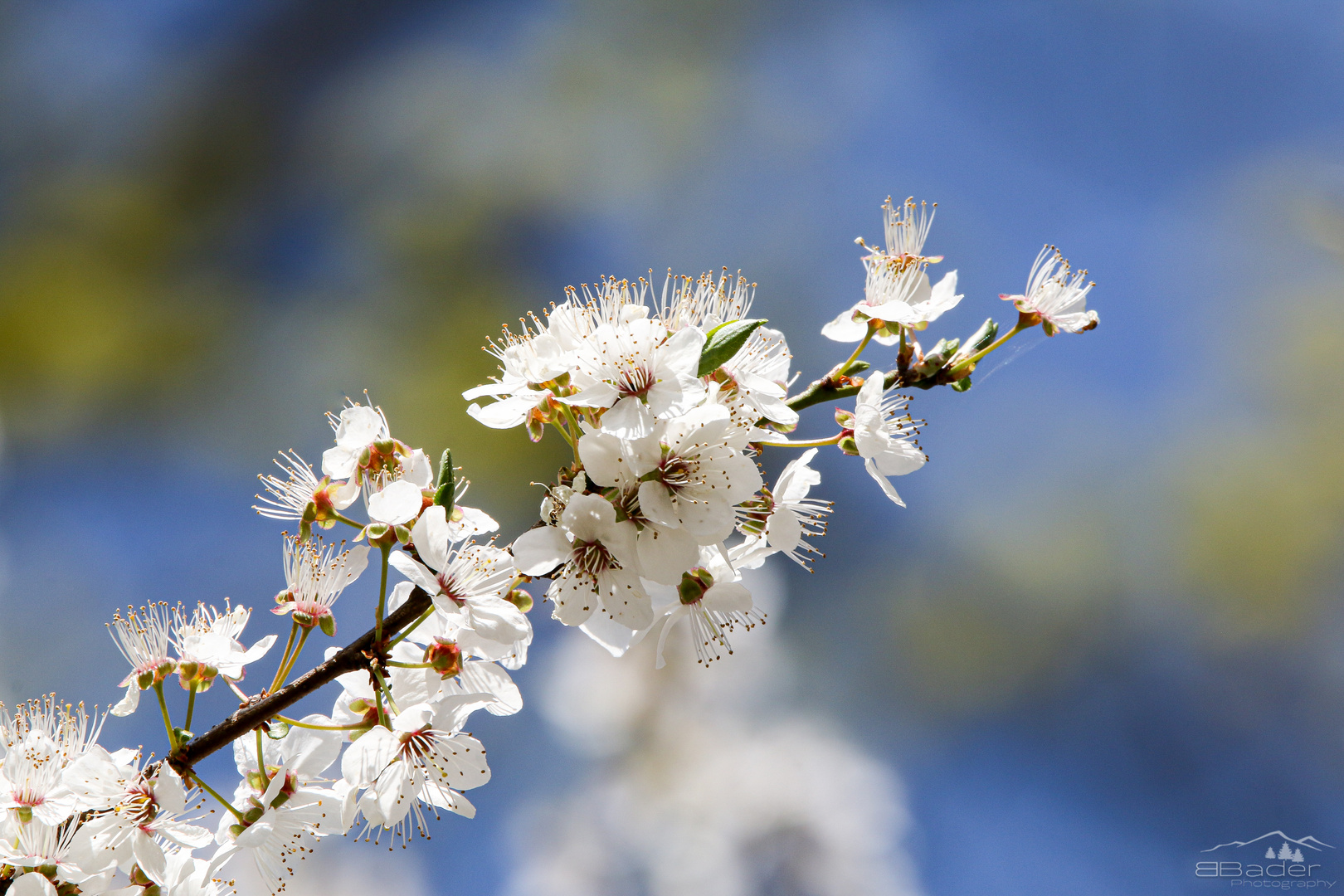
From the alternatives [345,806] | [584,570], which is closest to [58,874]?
[345,806]

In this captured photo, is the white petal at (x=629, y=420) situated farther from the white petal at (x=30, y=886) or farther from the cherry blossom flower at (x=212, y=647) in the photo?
the white petal at (x=30, y=886)

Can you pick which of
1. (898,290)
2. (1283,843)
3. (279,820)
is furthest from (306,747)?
(1283,843)

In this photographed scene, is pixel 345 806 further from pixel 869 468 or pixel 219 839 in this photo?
pixel 869 468

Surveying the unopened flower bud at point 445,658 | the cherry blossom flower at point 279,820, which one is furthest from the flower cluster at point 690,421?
the cherry blossom flower at point 279,820

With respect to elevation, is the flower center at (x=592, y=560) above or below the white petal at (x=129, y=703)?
above

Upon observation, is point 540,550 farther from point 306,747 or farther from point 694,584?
point 306,747

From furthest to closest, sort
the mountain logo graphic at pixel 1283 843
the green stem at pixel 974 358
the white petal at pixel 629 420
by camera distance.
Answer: the mountain logo graphic at pixel 1283 843, the green stem at pixel 974 358, the white petal at pixel 629 420
